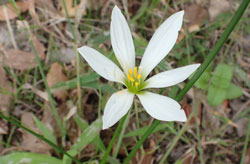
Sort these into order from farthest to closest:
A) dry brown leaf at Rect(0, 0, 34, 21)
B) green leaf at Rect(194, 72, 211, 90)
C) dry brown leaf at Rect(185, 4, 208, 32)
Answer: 1. dry brown leaf at Rect(185, 4, 208, 32)
2. dry brown leaf at Rect(0, 0, 34, 21)
3. green leaf at Rect(194, 72, 211, 90)

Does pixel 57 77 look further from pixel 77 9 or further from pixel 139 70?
pixel 139 70

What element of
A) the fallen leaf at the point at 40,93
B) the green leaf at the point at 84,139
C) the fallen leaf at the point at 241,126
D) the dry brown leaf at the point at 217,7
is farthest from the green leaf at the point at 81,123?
the dry brown leaf at the point at 217,7

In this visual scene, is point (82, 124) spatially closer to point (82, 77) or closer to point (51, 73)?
point (82, 77)

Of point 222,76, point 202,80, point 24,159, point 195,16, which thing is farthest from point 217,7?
point 24,159

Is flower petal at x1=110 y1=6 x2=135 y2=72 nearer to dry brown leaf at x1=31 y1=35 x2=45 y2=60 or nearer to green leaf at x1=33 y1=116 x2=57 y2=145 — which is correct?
green leaf at x1=33 y1=116 x2=57 y2=145

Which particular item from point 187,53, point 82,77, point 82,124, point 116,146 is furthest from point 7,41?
point 187,53

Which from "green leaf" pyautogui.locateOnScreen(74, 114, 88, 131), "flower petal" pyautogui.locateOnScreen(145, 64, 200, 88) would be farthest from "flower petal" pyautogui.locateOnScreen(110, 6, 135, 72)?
"green leaf" pyautogui.locateOnScreen(74, 114, 88, 131)
